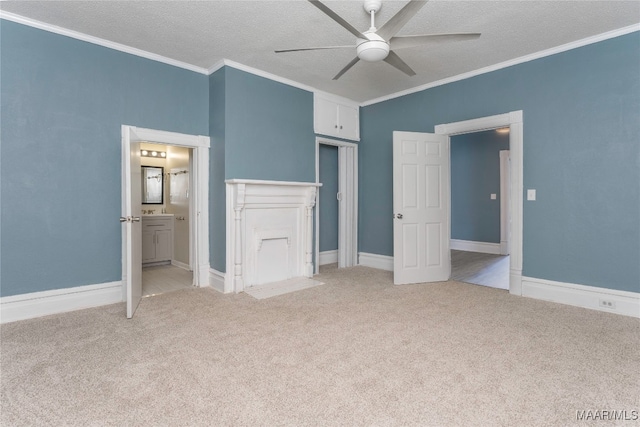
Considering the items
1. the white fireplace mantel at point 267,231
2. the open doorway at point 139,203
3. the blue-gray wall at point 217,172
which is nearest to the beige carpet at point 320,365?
the open doorway at point 139,203

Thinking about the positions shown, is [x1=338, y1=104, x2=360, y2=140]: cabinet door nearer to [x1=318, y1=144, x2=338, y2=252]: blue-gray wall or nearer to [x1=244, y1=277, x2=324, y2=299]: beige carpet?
[x1=318, y1=144, x2=338, y2=252]: blue-gray wall

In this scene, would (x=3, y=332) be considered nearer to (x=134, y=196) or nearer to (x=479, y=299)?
(x=134, y=196)

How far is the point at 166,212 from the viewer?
5.89m

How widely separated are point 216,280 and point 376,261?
8.26 feet

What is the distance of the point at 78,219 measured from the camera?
322 cm

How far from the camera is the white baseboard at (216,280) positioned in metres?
3.87

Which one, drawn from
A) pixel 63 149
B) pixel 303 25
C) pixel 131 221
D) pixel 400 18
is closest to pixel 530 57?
pixel 400 18

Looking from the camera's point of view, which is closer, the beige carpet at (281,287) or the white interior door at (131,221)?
the white interior door at (131,221)

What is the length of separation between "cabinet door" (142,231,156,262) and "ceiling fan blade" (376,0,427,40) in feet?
15.5

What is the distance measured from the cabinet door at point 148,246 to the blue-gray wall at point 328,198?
109 inches

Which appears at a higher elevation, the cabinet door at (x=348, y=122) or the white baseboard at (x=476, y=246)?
the cabinet door at (x=348, y=122)

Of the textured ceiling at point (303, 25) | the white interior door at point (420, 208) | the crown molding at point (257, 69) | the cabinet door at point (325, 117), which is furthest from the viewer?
the cabinet door at point (325, 117)

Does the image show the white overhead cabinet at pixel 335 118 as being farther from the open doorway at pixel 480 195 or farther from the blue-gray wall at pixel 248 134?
the open doorway at pixel 480 195

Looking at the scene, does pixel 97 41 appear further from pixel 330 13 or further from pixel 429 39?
pixel 429 39
